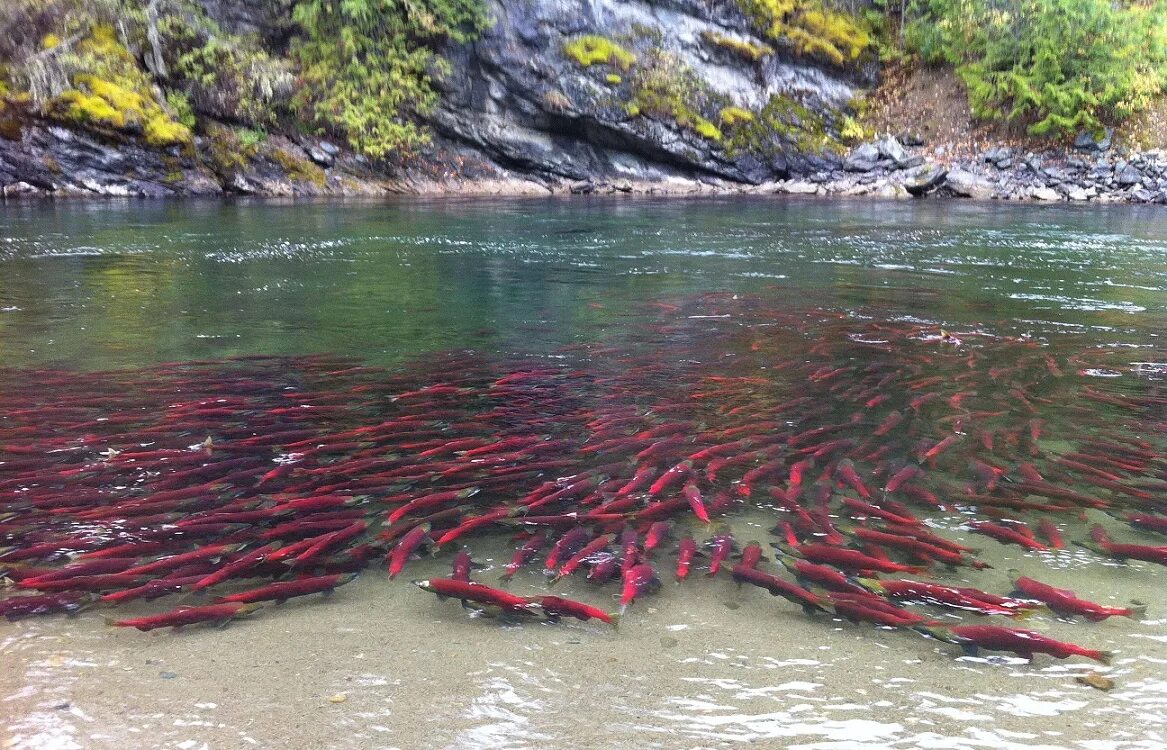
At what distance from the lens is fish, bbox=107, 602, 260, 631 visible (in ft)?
9.27

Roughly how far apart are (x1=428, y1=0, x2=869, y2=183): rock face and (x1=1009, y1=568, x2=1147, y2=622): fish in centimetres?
2877

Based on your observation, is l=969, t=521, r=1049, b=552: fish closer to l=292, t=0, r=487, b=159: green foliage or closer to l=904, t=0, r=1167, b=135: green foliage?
l=292, t=0, r=487, b=159: green foliage

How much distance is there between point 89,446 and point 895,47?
37.8m

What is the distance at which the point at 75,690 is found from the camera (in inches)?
97.7

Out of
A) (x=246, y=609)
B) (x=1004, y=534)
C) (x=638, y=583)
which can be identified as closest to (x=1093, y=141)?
(x=1004, y=534)

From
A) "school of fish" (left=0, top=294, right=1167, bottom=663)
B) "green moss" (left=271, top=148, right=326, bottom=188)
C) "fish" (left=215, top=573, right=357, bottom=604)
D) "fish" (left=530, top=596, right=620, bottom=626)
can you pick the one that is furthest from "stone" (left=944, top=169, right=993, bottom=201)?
"fish" (left=215, top=573, right=357, bottom=604)

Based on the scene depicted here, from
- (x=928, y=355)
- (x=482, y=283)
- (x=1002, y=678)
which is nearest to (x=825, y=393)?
(x=928, y=355)

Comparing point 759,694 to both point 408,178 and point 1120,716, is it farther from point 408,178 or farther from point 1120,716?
point 408,178

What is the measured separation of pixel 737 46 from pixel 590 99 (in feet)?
23.4

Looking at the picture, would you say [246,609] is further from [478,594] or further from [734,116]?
[734,116]

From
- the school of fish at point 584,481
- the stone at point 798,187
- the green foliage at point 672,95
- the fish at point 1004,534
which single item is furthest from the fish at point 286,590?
the stone at point 798,187

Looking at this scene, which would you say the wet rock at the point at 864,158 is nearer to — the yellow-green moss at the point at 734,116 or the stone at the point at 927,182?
the stone at the point at 927,182

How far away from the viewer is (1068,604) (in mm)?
2986

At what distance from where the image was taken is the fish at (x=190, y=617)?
9.27 feet
